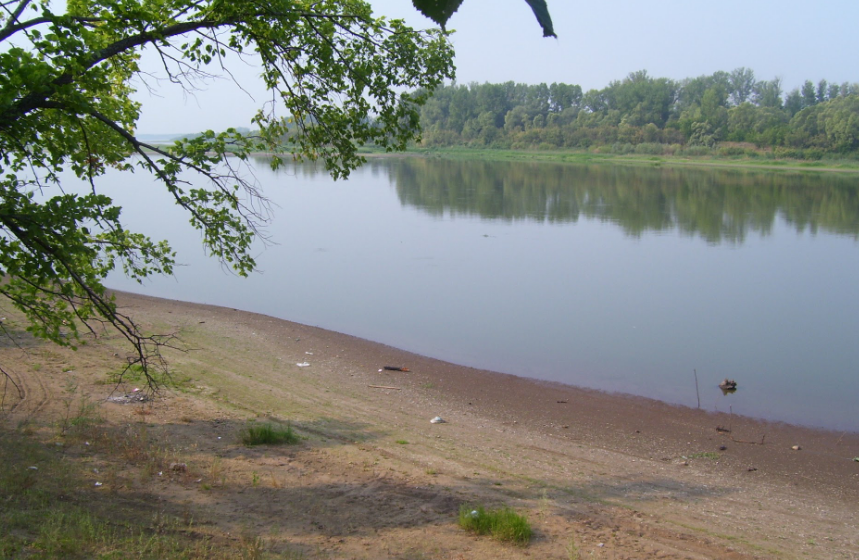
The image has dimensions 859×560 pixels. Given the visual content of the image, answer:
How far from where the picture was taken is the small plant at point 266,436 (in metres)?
6.96

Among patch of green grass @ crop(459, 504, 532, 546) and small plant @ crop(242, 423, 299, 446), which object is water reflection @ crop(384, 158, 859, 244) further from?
patch of green grass @ crop(459, 504, 532, 546)

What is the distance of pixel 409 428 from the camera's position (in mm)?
8422

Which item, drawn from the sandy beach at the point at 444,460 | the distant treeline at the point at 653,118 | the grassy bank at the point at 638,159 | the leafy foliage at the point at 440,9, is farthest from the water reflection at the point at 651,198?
the leafy foliage at the point at 440,9

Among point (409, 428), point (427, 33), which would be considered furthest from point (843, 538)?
point (427, 33)

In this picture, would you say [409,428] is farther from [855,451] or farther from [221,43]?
[855,451]

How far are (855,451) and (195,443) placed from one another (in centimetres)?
831

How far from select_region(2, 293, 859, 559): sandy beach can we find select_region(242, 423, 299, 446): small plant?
0.42 feet

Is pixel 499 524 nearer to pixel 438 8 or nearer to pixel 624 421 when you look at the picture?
pixel 438 8

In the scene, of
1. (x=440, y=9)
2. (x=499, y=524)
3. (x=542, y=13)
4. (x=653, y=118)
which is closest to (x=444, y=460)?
(x=499, y=524)

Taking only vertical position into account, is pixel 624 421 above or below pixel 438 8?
below

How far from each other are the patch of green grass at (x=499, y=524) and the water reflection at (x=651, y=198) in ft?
75.4

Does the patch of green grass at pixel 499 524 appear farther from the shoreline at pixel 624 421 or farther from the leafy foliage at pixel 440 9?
the leafy foliage at pixel 440 9

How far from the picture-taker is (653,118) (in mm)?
81250

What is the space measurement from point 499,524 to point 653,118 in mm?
82792
